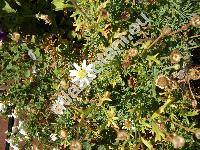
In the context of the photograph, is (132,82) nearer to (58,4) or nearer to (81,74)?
(81,74)

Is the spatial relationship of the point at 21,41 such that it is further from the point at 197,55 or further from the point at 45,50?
the point at 197,55

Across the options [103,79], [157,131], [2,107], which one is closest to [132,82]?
[103,79]

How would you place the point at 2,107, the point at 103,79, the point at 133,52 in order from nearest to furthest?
the point at 133,52, the point at 103,79, the point at 2,107

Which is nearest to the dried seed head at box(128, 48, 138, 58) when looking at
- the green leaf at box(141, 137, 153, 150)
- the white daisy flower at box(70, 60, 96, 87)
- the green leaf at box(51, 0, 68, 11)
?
the white daisy flower at box(70, 60, 96, 87)

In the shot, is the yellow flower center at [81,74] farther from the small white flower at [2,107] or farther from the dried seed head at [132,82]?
the small white flower at [2,107]

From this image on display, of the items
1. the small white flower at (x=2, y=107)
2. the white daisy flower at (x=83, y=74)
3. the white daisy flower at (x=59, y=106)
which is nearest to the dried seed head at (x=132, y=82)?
the white daisy flower at (x=83, y=74)

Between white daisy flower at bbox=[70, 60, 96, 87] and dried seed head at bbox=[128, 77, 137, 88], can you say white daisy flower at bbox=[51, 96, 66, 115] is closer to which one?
white daisy flower at bbox=[70, 60, 96, 87]
